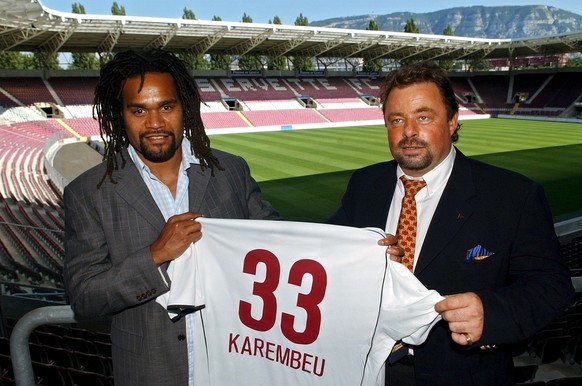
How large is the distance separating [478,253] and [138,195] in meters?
1.67

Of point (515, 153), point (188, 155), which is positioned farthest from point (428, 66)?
point (515, 153)

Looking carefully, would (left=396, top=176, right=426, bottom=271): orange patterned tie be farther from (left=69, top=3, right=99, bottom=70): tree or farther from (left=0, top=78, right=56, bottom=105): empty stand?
(left=69, top=3, right=99, bottom=70): tree

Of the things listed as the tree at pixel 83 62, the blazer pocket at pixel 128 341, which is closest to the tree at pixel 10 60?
the tree at pixel 83 62

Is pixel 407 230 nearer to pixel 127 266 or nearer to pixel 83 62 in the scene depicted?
pixel 127 266

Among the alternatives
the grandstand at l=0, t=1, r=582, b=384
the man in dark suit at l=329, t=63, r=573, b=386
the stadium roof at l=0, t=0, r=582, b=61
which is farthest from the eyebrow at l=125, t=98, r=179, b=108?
the stadium roof at l=0, t=0, r=582, b=61

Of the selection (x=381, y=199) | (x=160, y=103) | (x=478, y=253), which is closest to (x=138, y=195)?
(x=160, y=103)

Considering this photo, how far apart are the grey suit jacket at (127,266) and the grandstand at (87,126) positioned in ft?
5.70

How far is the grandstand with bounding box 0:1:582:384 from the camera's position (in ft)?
16.9

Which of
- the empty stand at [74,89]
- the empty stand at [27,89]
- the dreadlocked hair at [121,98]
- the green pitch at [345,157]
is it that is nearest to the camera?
the dreadlocked hair at [121,98]

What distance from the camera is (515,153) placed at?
22891 millimetres

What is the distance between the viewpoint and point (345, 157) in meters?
23.2

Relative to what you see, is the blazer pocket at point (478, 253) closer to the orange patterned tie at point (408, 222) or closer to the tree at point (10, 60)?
the orange patterned tie at point (408, 222)

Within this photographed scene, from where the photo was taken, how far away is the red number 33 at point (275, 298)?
2.16 meters

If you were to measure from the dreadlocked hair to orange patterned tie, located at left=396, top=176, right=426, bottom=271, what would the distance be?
3.39 ft
